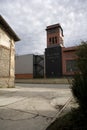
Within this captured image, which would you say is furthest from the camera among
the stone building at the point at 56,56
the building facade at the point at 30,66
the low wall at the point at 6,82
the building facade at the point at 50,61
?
the building facade at the point at 30,66

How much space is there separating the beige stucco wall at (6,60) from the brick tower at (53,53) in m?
21.0

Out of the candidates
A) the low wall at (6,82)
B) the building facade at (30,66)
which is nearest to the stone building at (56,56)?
the building facade at (30,66)

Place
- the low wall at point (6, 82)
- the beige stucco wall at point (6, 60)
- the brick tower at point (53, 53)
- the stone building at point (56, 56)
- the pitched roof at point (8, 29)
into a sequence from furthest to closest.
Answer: the brick tower at point (53, 53), the stone building at point (56, 56), the pitched roof at point (8, 29), the beige stucco wall at point (6, 60), the low wall at point (6, 82)

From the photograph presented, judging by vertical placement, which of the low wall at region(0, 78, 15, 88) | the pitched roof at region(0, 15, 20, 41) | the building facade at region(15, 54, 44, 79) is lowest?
the low wall at region(0, 78, 15, 88)

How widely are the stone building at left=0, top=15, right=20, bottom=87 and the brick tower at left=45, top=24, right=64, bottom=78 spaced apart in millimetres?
20889

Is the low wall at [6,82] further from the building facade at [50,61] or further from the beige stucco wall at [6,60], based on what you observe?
the building facade at [50,61]

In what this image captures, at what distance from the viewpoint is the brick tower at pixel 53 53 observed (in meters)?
38.5

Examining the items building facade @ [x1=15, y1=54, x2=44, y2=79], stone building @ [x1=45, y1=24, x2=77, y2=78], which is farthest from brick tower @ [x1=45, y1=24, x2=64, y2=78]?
building facade @ [x1=15, y1=54, x2=44, y2=79]

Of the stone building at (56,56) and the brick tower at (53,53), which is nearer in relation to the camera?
the stone building at (56,56)

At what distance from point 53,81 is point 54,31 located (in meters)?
16.0

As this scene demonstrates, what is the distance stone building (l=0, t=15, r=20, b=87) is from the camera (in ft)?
55.1

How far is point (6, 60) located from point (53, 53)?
23722 mm

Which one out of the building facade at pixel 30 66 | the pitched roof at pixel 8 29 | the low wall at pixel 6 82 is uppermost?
the pitched roof at pixel 8 29

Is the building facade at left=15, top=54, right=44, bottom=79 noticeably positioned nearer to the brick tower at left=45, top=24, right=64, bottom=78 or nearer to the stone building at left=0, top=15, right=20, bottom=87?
the brick tower at left=45, top=24, right=64, bottom=78
